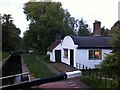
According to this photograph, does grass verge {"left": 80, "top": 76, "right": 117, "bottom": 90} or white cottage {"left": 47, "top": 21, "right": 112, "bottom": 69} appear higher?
white cottage {"left": 47, "top": 21, "right": 112, "bottom": 69}

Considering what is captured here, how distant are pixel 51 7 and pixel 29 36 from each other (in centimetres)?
796

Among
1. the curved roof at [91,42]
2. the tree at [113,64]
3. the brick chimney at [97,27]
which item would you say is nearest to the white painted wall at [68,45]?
the curved roof at [91,42]

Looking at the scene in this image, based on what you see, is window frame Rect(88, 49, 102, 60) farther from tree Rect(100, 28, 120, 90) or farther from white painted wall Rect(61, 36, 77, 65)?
tree Rect(100, 28, 120, 90)

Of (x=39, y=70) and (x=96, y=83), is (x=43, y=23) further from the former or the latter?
(x=96, y=83)

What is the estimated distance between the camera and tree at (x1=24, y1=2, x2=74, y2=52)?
64.5 metres

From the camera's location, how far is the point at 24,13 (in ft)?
247

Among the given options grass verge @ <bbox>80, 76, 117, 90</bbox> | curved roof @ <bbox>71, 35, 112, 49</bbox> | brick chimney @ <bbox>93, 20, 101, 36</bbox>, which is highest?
brick chimney @ <bbox>93, 20, 101, 36</bbox>

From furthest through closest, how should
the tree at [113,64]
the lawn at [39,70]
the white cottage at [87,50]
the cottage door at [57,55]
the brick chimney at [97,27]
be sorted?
the cottage door at [57,55] → the brick chimney at [97,27] → the white cottage at [87,50] → the lawn at [39,70] → the tree at [113,64]

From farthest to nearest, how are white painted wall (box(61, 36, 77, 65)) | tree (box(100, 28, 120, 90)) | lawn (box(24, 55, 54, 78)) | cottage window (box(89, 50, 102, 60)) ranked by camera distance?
white painted wall (box(61, 36, 77, 65)), cottage window (box(89, 50, 102, 60)), lawn (box(24, 55, 54, 78)), tree (box(100, 28, 120, 90))

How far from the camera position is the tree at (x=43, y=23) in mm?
64500

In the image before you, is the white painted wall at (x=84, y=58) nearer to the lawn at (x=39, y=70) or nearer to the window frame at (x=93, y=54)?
the window frame at (x=93, y=54)

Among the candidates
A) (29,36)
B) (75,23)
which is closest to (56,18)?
(29,36)

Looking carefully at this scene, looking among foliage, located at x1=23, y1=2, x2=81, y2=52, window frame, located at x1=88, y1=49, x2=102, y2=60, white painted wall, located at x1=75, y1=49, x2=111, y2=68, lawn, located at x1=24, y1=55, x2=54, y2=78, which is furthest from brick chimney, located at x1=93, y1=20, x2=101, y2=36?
foliage, located at x1=23, y1=2, x2=81, y2=52

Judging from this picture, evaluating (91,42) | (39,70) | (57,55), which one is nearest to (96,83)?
(39,70)
